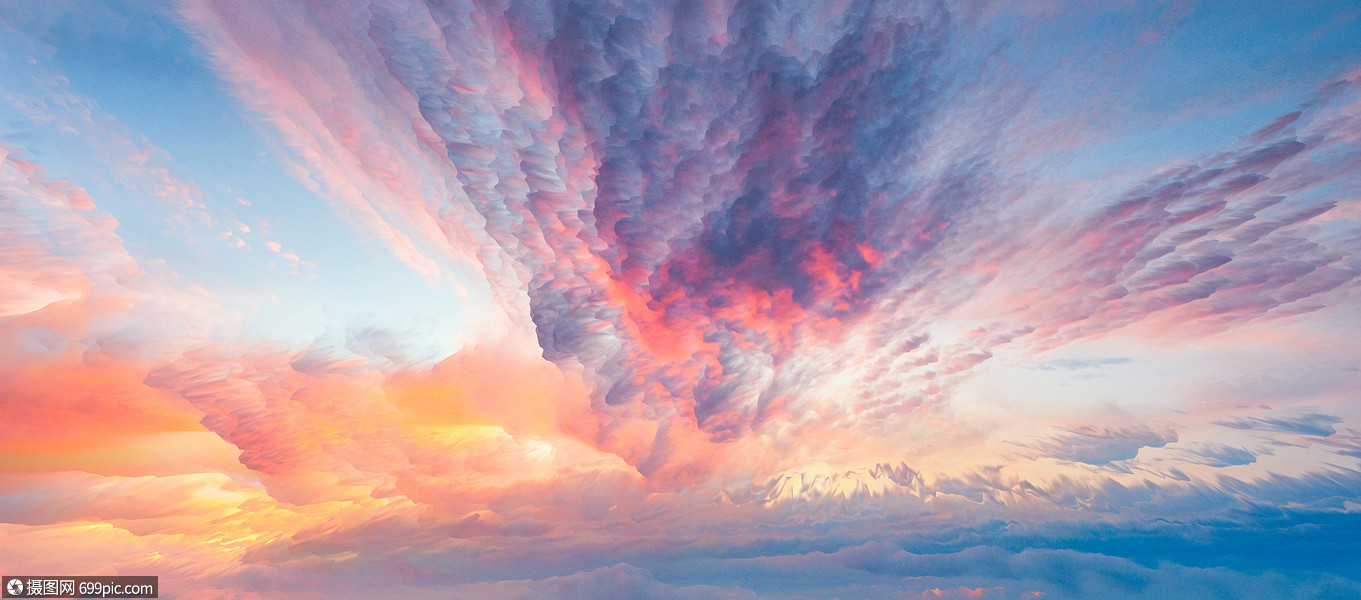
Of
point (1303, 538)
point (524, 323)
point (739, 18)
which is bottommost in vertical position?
point (1303, 538)

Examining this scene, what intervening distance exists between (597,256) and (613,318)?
1.29 metres

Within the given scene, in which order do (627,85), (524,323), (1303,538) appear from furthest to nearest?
(524,323) → (1303,538) → (627,85)

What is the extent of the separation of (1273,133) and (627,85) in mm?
6717

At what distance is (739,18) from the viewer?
5285 mm

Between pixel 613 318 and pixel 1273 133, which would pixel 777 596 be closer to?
pixel 613 318

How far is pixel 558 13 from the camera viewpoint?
5.50 meters

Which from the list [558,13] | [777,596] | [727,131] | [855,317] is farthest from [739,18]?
[777,596]

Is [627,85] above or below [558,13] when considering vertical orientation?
below

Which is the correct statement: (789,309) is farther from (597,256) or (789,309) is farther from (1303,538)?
(1303,538)

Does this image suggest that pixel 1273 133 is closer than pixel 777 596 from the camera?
Yes

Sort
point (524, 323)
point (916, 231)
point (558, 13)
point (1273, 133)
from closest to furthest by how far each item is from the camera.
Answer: point (1273, 133) → point (558, 13) → point (916, 231) → point (524, 323)

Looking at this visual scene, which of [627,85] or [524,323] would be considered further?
[524,323]

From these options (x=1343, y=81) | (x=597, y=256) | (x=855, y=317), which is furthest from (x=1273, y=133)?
(x=597, y=256)

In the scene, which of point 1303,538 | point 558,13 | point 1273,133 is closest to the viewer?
point 1273,133
